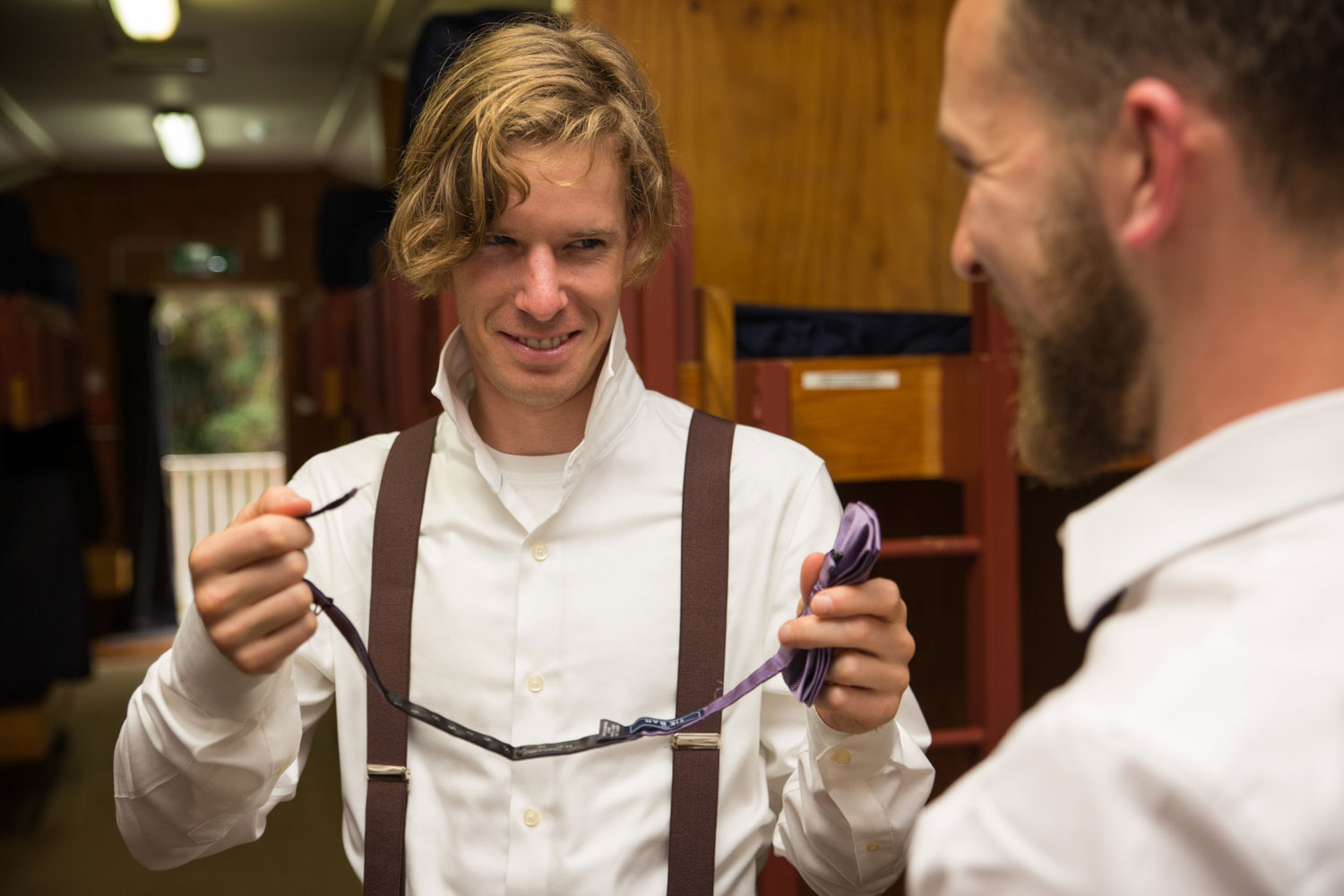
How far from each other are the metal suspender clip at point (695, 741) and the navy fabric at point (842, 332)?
1.12 metres

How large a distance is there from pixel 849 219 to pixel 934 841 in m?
2.36

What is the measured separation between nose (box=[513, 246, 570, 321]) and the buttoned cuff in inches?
20.0

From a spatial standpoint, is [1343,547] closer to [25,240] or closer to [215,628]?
[215,628]

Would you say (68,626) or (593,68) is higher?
(593,68)

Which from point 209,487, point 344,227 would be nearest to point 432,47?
point 344,227

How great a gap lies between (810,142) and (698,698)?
6.09ft

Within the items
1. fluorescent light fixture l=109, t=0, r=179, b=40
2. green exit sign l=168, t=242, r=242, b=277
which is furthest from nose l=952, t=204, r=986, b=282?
green exit sign l=168, t=242, r=242, b=277

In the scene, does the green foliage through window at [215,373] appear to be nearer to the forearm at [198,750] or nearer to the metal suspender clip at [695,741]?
the forearm at [198,750]

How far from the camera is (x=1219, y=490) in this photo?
72 centimetres

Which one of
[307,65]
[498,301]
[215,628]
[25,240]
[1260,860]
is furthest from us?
[307,65]

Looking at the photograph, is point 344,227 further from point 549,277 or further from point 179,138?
point 549,277

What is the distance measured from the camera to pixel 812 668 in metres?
1.17

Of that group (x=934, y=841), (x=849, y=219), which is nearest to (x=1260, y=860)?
(x=934, y=841)

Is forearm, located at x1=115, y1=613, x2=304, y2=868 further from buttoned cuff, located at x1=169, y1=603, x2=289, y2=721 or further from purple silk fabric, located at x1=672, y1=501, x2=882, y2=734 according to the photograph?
purple silk fabric, located at x1=672, y1=501, x2=882, y2=734
